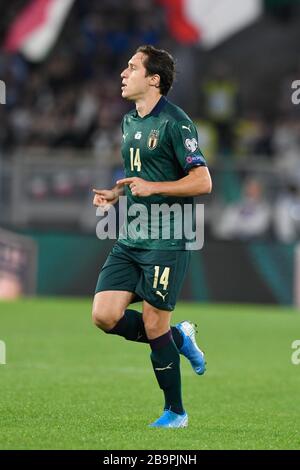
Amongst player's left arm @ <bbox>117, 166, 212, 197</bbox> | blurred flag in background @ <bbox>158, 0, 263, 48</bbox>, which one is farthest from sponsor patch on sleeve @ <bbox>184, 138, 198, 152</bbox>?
blurred flag in background @ <bbox>158, 0, 263, 48</bbox>

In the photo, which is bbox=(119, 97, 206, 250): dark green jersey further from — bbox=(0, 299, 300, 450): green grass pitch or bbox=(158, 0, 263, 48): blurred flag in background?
bbox=(158, 0, 263, 48): blurred flag in background

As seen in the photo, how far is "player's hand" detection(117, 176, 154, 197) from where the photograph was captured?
7.38m

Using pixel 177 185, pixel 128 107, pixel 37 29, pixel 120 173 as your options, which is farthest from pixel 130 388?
pixel 128 107

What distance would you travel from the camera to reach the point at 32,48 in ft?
75.6

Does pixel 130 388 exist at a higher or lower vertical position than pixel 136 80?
lower

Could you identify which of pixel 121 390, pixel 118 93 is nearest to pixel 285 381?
pixel 121 390

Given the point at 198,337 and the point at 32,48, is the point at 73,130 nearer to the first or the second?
the point at 32,48

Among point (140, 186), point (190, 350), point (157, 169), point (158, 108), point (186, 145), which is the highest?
point (158, 108)

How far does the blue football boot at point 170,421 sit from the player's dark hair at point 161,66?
2118 mm

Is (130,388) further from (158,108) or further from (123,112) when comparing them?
(123,112)

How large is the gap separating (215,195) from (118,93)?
649cm

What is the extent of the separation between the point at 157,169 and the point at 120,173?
1095 cm

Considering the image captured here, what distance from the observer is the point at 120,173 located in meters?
18.7

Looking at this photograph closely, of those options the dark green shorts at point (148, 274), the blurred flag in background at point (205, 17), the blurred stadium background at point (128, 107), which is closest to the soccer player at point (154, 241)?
the dark green shorts at point (148, 274)
